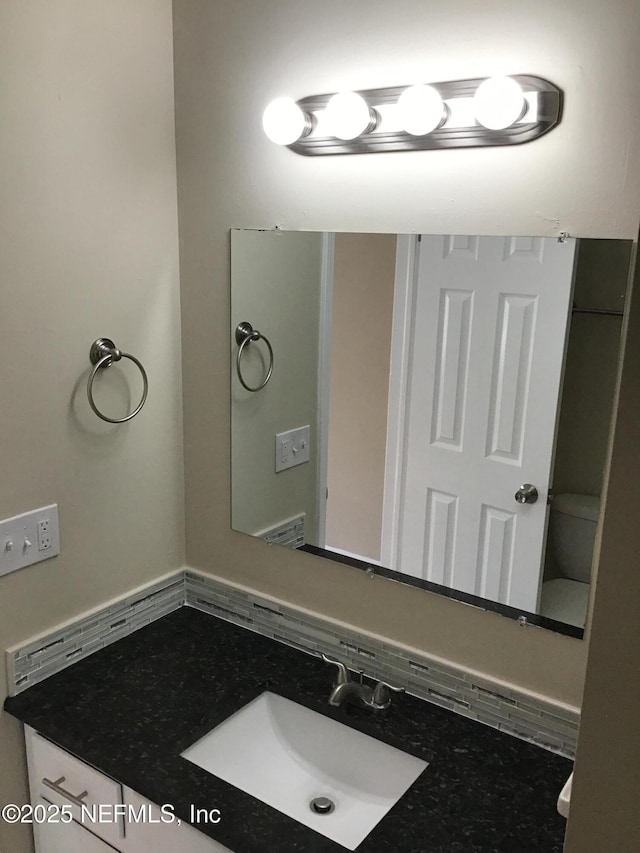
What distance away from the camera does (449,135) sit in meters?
1.36

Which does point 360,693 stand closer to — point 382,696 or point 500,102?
point 382,696

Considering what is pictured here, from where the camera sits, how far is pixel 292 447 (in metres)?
1.75

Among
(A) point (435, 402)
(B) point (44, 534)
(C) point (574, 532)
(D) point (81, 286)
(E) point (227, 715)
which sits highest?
(D) point (81, 286)

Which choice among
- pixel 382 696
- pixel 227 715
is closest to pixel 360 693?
pixel 382 696

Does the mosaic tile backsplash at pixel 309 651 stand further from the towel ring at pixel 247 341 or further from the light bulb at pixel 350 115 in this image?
the light bulb at pixel 350 115

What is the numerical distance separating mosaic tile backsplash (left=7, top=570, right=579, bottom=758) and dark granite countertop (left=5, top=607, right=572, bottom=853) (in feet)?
0.08

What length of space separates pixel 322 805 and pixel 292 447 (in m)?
0.75

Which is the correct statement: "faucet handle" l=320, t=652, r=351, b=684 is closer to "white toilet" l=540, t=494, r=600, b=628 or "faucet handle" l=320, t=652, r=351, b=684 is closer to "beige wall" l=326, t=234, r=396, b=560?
"beige wall" l=326, t=234, r=396, b=560

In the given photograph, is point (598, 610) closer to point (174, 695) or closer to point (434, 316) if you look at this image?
point (434, 316)

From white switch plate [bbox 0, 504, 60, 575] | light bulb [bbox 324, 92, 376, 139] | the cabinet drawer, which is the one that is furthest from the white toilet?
white switch plate [bbox 0, 504, 60, 575]

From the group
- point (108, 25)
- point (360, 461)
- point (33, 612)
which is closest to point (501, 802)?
point (360, 461)

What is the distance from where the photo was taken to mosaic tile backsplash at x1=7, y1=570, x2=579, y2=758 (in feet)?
4.86

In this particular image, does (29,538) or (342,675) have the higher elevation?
(29,538)

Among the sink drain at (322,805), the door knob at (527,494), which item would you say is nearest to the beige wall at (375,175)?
Answer: the door knob at (527,494)
